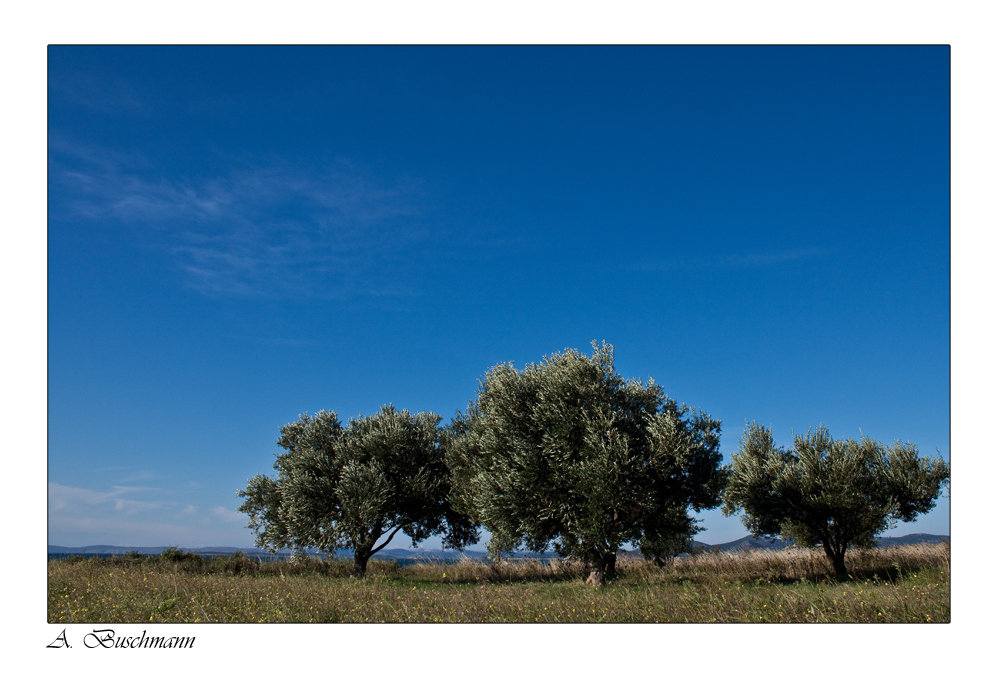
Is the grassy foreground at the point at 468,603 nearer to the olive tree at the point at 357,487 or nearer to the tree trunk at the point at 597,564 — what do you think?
the tree trunk at the point at 597,564

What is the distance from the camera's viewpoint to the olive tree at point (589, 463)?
2119cm

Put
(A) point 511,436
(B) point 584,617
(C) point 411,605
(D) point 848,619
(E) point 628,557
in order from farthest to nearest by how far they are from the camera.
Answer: (E) point 628,557 → (A) point 511,436 → (C) point 411,605 → (B) point 584,617 → (D) point 848,619

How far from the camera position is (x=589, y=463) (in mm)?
20828

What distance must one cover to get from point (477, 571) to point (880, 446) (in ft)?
66.7

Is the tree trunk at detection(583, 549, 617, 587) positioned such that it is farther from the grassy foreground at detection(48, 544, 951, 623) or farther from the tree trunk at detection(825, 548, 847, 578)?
the tree trunk at detection(825, 548, 847, 578)

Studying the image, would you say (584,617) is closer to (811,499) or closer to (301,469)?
(811,499)

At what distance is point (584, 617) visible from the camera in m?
11.7

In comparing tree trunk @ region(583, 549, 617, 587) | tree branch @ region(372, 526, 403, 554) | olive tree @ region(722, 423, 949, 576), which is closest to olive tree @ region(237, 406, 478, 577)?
tree branch @ region(372, 526, 403, 554)

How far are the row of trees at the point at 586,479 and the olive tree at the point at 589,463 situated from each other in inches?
2.3

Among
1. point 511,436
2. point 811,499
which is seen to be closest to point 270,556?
point 511,436

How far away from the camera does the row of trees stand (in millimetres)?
21656

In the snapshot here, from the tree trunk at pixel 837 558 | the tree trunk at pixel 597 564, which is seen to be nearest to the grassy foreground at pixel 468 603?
the tree trunk at pixel 597 564

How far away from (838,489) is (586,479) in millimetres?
12049

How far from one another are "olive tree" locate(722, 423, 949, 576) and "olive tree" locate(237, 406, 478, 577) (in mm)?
15180
